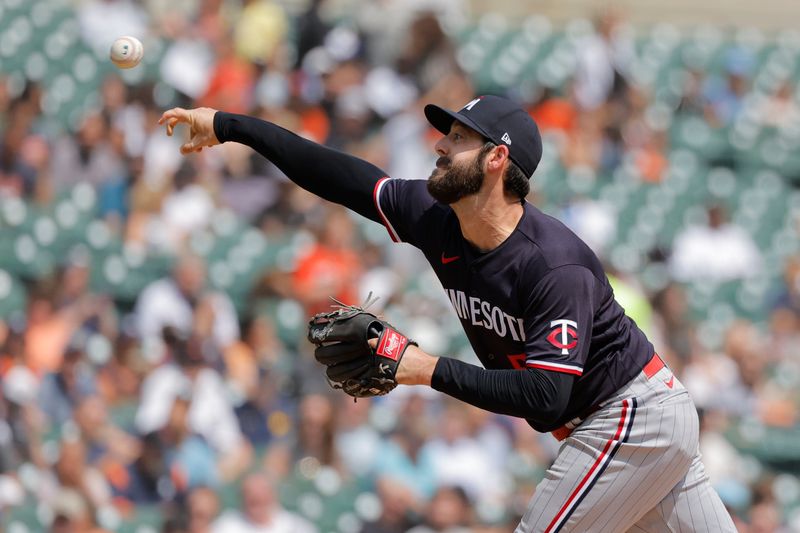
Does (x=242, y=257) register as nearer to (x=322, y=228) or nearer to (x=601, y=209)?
(x=322, y=228)

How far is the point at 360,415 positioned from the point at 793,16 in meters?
11.0

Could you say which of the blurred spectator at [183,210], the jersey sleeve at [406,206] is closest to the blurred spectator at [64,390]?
the blurred spectator at [183,210]

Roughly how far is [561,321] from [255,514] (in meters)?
4.16

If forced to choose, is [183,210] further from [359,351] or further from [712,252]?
[359,351]

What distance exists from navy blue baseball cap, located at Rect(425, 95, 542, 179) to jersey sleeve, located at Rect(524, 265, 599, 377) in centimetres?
45

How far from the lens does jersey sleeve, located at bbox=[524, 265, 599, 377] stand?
13.9 feet

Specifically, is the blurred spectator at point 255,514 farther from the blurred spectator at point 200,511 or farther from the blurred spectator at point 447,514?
the blurred spectator at point 447,514

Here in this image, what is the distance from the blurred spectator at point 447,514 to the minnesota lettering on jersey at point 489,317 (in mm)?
3647

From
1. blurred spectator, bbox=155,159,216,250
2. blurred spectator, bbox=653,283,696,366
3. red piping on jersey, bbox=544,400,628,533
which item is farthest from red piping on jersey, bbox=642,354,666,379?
blurred spectator, bbox=155,159,216,250

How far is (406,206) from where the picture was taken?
15.8 ft

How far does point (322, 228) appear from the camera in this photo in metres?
9.78

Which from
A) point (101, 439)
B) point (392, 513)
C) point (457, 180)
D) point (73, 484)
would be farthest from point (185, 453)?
point (457, 180)

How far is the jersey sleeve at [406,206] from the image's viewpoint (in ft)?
15.8

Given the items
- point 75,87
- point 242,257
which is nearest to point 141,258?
point 242,257
